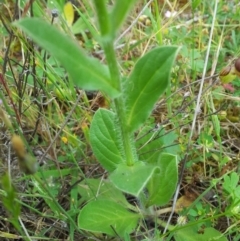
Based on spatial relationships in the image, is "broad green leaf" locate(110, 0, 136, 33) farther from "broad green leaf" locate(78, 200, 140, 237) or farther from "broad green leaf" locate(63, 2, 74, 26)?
"broad green leaf" locate(63, 2, 74, 26)

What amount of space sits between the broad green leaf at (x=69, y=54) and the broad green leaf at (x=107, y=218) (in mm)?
531

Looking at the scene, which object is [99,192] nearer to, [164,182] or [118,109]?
[164,182]

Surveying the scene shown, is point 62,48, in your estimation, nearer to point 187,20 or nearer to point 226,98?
point 226,98

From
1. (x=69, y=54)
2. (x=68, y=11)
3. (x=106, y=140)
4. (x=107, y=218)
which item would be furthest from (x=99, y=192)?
(x=68, y=11)

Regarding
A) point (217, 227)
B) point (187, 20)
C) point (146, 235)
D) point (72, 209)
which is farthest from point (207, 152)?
point (187, 20)

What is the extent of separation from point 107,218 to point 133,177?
36cm

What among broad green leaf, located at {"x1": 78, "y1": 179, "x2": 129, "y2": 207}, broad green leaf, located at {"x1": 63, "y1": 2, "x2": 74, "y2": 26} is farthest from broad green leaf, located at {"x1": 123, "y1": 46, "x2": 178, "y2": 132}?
broad green leaf, located at {"x1": 63, "y1": 2, "x2": 74, "y2": 26}

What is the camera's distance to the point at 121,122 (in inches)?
52.2

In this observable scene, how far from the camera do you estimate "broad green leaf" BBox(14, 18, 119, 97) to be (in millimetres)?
1065

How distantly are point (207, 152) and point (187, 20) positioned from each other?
0.83 metres

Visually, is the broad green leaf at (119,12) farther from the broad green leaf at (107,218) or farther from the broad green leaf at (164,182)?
the broad green leaf at (107,218)

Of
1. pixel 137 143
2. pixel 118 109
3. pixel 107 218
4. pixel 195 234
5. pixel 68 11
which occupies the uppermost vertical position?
pixel 68 11

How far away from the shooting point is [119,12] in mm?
1093

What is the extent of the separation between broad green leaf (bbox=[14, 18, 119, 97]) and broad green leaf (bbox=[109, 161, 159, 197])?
0.23 meters
